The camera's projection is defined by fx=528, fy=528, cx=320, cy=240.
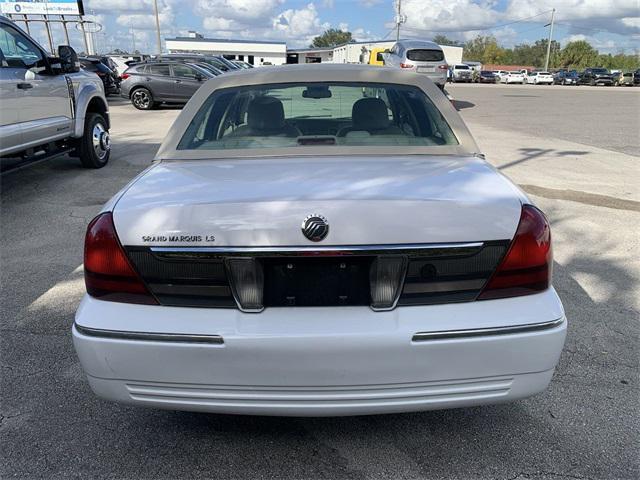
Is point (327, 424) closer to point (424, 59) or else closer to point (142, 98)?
point (142, 98)

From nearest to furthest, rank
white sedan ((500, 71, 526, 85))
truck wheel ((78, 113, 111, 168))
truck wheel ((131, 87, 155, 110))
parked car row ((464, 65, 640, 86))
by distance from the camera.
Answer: truck wheel ((78, 113, 111, 168)), truck wheel ((131, 87, 155, 110)), parked car row ((464, 65, 640, 86)), white sedan ((500, 71, 526, 85))

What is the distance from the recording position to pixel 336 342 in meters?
1.92

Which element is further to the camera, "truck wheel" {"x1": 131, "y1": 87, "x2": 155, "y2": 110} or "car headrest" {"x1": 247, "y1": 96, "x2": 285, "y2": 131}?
"truck wheel" {"x1": 131, "y1": 87, "x2": 155, "y2": 110}

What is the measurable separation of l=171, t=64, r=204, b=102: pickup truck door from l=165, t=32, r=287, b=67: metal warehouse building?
61.3 meters

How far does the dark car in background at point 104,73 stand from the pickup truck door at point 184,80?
168 inches

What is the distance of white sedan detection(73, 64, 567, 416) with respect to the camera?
193 cm

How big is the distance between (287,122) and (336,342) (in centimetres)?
179

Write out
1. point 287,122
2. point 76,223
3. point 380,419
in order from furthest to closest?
1. point 76,223
2. point 287,122
3. point 380,419

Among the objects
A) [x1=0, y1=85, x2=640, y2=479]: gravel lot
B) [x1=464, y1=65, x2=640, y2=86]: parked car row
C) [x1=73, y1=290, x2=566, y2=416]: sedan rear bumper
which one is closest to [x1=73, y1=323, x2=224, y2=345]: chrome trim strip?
[x1=73, y1=290, x2=566, y2=416]: sedan rear bumper

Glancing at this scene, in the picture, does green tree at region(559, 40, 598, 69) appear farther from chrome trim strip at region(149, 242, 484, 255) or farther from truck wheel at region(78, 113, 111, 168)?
chrome trim strip at region(149, 242, 484, 255)

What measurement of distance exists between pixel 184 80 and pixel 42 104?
13.3 metres

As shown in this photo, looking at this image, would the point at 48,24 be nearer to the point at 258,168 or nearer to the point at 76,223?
the point at 76,223

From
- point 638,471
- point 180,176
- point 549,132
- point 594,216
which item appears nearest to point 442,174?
point 180,176

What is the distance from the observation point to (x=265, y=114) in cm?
320
